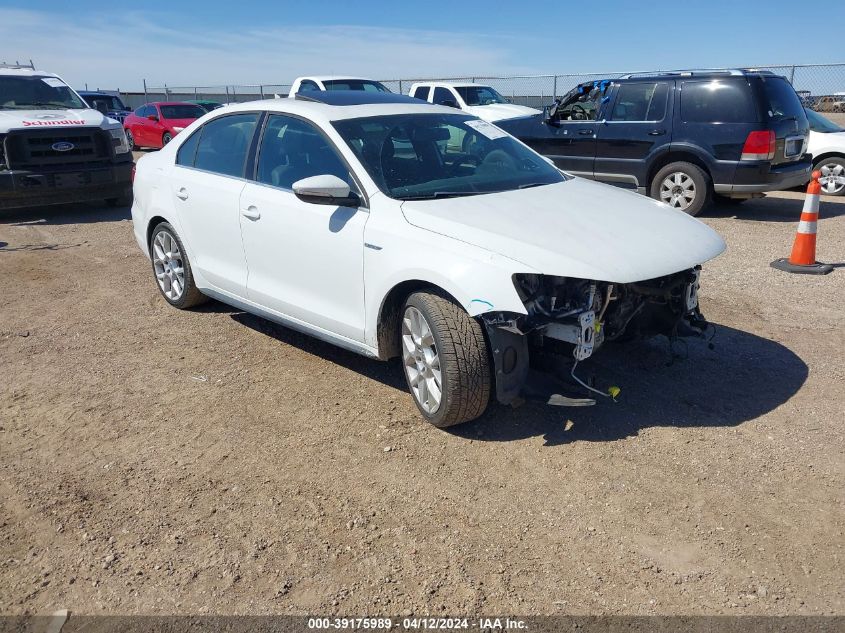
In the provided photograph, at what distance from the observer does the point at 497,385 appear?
3.84 metres

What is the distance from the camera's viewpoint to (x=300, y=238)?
181 inches

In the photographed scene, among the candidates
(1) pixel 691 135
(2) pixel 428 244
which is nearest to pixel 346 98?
(2) pixel 428 244

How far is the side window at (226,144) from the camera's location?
5246mm

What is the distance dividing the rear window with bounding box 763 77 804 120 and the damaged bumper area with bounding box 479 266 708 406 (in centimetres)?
624

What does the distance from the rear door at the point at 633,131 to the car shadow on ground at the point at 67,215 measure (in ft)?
23.4

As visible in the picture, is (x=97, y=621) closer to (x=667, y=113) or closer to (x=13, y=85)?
Result: (x=667, y=113)

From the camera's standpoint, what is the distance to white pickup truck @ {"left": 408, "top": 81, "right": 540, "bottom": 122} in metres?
17.2

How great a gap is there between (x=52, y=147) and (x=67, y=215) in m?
1.28

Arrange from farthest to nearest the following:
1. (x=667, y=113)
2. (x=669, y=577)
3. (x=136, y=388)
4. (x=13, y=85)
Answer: (x=13, y=85)
(x=667, y=113)
(x=136, y=388)
(x=669, y=577)

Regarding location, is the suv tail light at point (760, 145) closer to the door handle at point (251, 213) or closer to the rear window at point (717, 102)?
the rear window at point (717, 102)

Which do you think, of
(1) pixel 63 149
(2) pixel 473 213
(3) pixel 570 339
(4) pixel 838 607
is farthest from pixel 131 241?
(4) pixel 838 607

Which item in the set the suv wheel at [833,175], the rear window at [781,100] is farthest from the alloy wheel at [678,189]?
the suv wheel at [833,175]

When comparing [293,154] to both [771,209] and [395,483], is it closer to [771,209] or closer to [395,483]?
[395,483]

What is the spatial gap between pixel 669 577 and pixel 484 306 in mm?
1447
